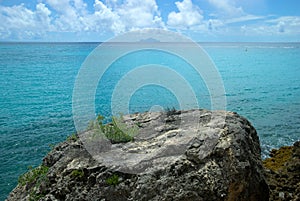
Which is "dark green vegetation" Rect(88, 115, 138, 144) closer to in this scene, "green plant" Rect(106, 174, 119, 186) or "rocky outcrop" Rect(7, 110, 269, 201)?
"rocky outcrop" Rect(7, 110, 269, 201)

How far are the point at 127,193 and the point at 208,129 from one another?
2668mm

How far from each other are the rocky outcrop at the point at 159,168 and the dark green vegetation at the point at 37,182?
0.02 m

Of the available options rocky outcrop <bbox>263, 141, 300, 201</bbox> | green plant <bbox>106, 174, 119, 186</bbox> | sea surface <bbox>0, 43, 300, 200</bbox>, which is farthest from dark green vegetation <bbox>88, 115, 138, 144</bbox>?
rocky outcrop <bbox>263, 141, 300, 201</bbox>

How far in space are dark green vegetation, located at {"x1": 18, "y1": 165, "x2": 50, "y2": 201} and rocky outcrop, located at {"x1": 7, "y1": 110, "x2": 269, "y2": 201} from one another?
2 cm

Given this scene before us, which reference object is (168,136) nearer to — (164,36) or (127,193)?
(127,193)

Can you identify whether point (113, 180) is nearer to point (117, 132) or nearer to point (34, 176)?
point (117, 132)

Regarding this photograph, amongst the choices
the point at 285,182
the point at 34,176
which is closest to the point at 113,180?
the point at 34,176

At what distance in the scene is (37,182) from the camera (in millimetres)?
7238

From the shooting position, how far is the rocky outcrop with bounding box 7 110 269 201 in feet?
20.6

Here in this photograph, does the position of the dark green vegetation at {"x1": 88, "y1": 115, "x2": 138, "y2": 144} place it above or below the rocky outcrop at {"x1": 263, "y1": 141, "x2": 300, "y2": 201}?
above

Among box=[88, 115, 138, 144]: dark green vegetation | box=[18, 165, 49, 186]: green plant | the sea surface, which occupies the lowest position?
the sea surface

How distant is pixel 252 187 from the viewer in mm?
7258

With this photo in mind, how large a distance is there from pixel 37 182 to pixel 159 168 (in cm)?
294

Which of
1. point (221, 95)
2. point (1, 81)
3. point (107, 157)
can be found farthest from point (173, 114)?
point (1, 81)
